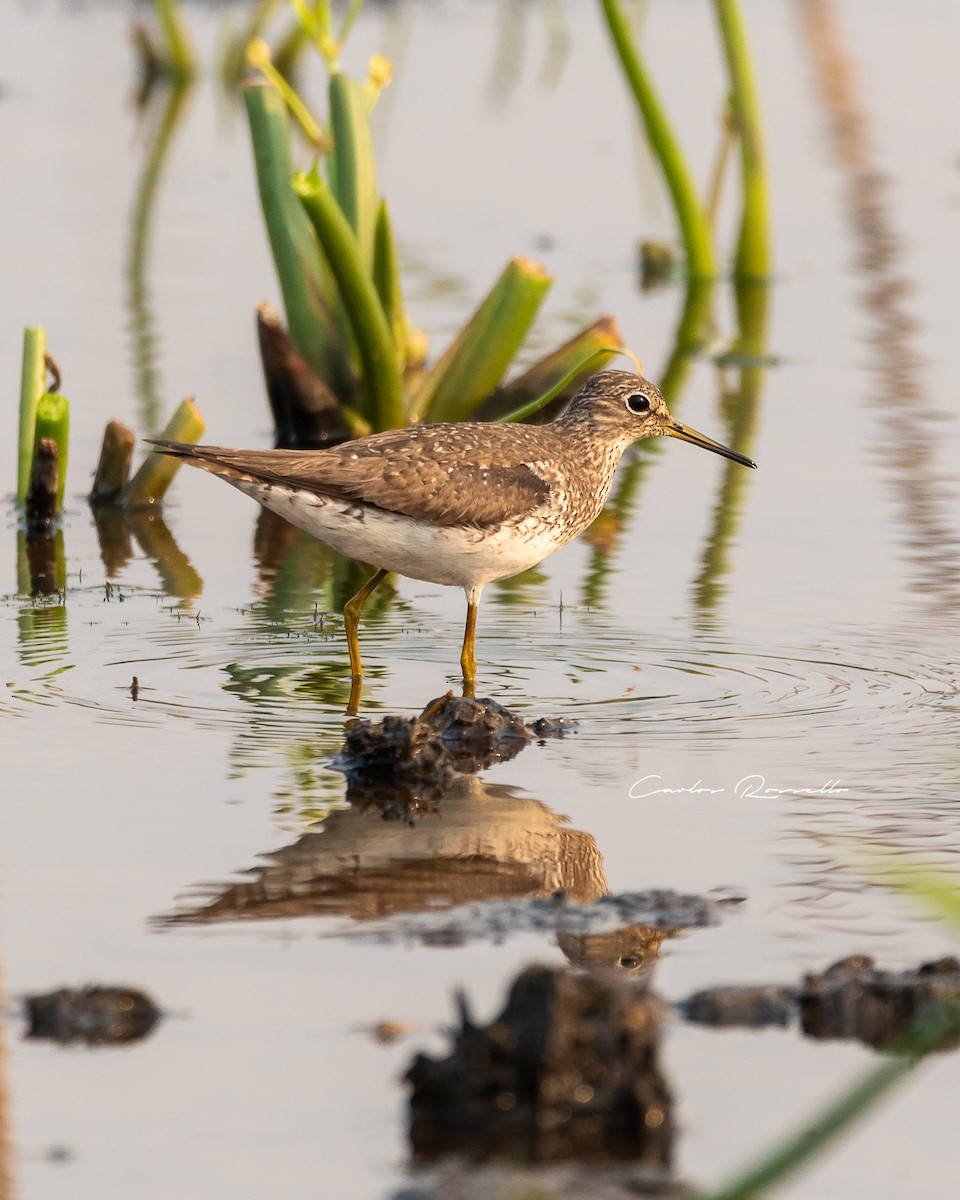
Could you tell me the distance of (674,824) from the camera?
668 centimetres

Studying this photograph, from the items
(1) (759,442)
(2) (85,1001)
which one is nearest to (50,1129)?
(2) (85,1001)

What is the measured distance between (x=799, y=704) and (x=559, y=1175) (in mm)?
3800

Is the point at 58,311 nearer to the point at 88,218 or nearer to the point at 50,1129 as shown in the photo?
the point at 88,218

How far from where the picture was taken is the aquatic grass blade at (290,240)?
10.9m

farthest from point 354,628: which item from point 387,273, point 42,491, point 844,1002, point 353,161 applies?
point 844,1002

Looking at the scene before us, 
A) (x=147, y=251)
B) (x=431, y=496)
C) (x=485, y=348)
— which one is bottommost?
(x=431, y=496)

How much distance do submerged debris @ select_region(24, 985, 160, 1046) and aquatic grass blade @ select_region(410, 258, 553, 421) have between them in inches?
240

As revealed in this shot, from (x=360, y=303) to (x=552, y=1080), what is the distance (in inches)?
256

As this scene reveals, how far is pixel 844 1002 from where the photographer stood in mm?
5102

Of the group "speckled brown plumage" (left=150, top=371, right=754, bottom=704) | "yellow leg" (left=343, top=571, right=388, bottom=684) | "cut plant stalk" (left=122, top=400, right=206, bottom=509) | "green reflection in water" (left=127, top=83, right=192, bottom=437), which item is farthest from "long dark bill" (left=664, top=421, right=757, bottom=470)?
"green reflection in water" (left=127, top=83, right=192, bottom=437)

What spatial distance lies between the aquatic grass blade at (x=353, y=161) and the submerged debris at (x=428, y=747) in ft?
12.7

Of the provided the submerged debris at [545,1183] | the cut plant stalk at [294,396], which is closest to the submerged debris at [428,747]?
the submerged debris at [545,1183]

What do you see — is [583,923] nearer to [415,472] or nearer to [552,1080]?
[552,1080]

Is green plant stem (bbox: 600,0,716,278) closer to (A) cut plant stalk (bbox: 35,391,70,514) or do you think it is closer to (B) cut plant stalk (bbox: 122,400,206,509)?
(B) cut plant stalk (bbox: 122,400,206,509)
